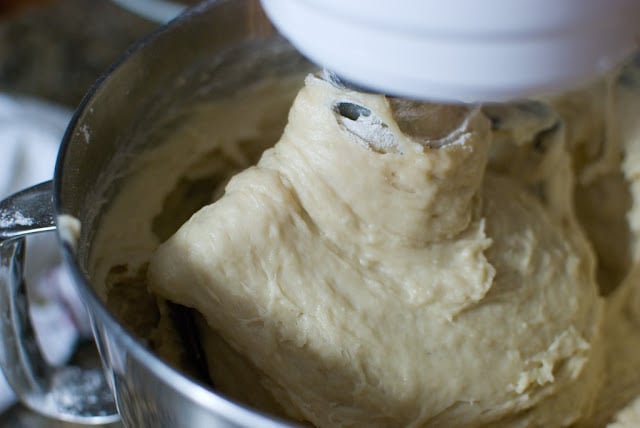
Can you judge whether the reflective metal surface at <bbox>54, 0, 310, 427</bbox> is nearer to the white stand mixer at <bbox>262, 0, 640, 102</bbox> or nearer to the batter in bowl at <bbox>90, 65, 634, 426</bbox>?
the batter in bowl at <bbox>90, 65, 634, 426</bbox>

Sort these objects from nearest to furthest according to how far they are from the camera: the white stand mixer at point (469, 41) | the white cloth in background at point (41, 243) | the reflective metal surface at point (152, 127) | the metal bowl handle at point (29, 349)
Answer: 1. the white stand mixer at point (469, 41)
2. the reflective metal surface at point (152, 127)
3. the metal bowl handle at point (29, 349)
4. the white cloth in background at point (41, 243)

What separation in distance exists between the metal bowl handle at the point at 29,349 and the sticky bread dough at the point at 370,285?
118mm

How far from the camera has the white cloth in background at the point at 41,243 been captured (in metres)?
1.03

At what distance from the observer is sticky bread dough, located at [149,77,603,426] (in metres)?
0.68

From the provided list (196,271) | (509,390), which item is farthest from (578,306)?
(196,271)

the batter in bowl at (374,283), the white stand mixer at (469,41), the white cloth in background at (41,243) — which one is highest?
the white stand mixer at (469,41)

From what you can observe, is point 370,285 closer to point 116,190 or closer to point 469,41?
point 116,190

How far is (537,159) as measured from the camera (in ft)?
2.95

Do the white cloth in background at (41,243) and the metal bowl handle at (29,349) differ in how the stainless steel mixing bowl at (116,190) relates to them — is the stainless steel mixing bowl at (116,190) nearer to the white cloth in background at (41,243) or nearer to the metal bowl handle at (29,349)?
the metal bowl handle at (29,349)

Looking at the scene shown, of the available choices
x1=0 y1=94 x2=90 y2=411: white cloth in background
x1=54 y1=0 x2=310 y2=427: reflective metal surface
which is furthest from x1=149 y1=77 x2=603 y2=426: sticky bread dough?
x1=0 y1=94 x2=90 y2=411: white cloth in background

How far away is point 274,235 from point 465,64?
1.12ft

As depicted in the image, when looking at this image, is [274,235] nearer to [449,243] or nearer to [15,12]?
[449,243]

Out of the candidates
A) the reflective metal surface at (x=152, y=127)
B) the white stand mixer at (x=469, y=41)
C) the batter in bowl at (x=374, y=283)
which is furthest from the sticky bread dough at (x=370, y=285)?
the white stand mixer at (x=469, y=41)

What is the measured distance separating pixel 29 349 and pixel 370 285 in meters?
0.36
